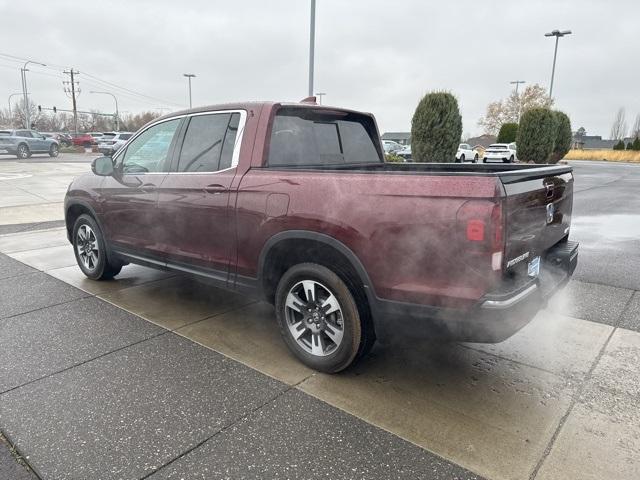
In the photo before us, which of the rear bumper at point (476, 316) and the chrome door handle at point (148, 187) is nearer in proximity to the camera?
the rear bumper at point (476, 316)

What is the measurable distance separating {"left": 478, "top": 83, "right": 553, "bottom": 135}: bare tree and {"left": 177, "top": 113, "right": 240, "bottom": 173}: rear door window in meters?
51.6

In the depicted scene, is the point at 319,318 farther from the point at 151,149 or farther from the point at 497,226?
the point at 151,149

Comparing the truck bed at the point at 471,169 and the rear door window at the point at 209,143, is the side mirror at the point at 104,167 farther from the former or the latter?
the truck bed at the point at 471,169

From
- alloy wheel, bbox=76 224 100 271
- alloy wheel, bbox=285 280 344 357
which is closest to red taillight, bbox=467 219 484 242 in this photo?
alloy wheel, bbox=285 280 344 357

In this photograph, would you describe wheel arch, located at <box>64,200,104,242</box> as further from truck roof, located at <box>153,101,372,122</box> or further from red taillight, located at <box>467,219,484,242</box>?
red taillight, located at <box>467,219,484,242</box>

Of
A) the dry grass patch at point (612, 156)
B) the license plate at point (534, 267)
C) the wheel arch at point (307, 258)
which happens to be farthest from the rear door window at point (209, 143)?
the dry grass patch at point (612, 156)

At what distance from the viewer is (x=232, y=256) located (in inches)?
136

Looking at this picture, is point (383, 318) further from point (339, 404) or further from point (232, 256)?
point (232, 256)

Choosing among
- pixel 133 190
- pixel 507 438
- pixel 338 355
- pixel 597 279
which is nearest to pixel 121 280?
pixel 133 190

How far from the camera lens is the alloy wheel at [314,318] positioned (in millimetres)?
2982

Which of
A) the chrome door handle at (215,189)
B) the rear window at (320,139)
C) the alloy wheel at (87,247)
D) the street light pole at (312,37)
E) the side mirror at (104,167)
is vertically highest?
the street light pole at (312,37)

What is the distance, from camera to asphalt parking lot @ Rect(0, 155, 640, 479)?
7.39 feet

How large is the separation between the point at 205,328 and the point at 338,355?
1.39 m

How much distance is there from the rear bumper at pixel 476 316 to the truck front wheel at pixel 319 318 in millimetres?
220
